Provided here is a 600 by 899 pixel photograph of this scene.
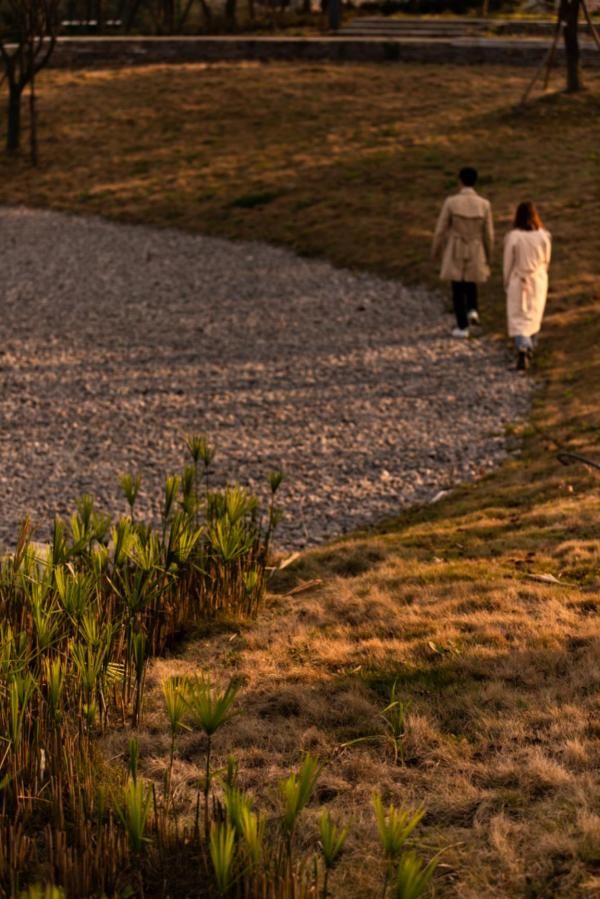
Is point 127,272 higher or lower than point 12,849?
lower

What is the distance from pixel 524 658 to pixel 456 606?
783 mm

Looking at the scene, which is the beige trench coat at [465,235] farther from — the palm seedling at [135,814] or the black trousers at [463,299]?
the palm seedling at [135,814]

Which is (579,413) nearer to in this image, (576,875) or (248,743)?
(248,743)

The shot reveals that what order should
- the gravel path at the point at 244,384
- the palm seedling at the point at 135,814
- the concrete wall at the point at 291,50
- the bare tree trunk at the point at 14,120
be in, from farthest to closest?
the concrete wall at the point at 291,50
the bare tree trunk at the point at 14,120
the gravel path at the point at 244,384
the palm seedling at the point at 135,814

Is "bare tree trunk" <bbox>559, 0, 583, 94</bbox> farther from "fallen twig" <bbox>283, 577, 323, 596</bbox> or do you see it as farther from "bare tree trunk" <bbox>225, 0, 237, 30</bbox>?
"fallen twig" <bbox>283, 577, 323, 596</bbox>

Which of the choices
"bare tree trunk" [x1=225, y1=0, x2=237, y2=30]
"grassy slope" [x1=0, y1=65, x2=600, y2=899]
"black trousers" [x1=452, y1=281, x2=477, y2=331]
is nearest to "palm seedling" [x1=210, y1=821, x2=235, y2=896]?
"grassy slope" [x1=0, y1=65, x2=600, y2=899]

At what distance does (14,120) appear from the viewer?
22.9m

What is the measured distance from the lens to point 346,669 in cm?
561

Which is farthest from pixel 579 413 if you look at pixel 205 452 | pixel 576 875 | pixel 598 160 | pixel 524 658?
pixel 598 160

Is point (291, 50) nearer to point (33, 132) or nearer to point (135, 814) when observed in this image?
point (33, 132)

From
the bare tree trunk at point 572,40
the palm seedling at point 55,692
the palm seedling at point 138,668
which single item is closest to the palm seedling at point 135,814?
the palm seedling at point 55,692

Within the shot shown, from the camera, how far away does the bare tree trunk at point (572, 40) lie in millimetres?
20250

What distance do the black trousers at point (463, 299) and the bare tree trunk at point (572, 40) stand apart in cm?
867

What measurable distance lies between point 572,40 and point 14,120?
965 cm
